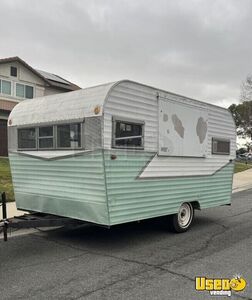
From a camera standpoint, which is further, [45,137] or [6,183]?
[6,183]

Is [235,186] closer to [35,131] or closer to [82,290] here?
[35,131]

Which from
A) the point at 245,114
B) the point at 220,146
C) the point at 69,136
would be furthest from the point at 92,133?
the point at 245,114

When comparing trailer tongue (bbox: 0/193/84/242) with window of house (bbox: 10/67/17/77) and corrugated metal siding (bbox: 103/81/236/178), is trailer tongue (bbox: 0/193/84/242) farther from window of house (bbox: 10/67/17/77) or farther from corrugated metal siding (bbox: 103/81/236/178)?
window of house (bbox: 10/67/17/77)

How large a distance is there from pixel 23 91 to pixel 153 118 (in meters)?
21.6

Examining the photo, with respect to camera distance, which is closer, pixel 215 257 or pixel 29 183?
pixel 215 257

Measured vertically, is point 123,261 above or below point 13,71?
below

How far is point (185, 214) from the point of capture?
812cm

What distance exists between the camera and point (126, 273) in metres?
5.30

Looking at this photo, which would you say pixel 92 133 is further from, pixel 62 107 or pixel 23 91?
pixel 23 91

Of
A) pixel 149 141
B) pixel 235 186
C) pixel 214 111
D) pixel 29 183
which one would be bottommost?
pixel 235 186

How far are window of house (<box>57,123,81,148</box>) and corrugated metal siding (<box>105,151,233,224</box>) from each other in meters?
→ 0.73

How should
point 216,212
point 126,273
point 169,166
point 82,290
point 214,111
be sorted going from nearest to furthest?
point 82,290
point 126,273
point 169,166
point 214,111
point 216,212

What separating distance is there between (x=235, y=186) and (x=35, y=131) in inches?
518

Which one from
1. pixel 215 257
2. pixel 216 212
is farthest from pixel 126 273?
pixel 216 212
